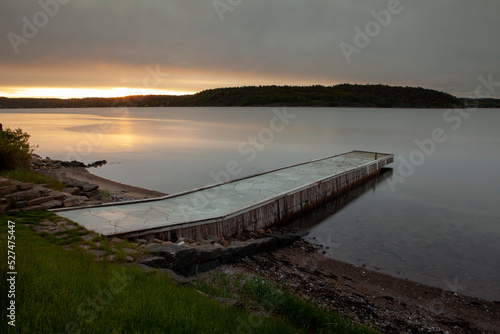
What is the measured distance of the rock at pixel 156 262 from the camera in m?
5.72

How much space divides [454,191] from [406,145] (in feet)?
81.9

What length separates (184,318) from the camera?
355 cm

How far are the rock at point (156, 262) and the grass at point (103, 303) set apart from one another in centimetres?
71

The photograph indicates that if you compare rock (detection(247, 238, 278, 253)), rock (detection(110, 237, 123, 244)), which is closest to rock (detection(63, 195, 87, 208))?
rock (detection(110, 237, 123, 244))

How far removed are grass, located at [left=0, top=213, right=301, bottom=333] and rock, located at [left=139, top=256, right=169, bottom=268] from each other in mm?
711

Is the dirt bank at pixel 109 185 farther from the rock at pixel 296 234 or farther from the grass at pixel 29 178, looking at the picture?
the rock at pixel 296 234

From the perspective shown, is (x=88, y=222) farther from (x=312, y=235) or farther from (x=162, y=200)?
(x=312, y=235)

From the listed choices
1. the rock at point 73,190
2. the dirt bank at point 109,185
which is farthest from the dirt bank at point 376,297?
the dirt bank at point 109,185

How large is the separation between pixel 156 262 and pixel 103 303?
2.25 meters

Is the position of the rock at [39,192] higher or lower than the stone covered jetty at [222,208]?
higher

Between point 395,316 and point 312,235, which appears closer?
point 395,316

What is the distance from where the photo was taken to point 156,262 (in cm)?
585

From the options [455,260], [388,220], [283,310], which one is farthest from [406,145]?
[283,310]

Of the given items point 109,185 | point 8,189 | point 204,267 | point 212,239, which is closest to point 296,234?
point 212,239
